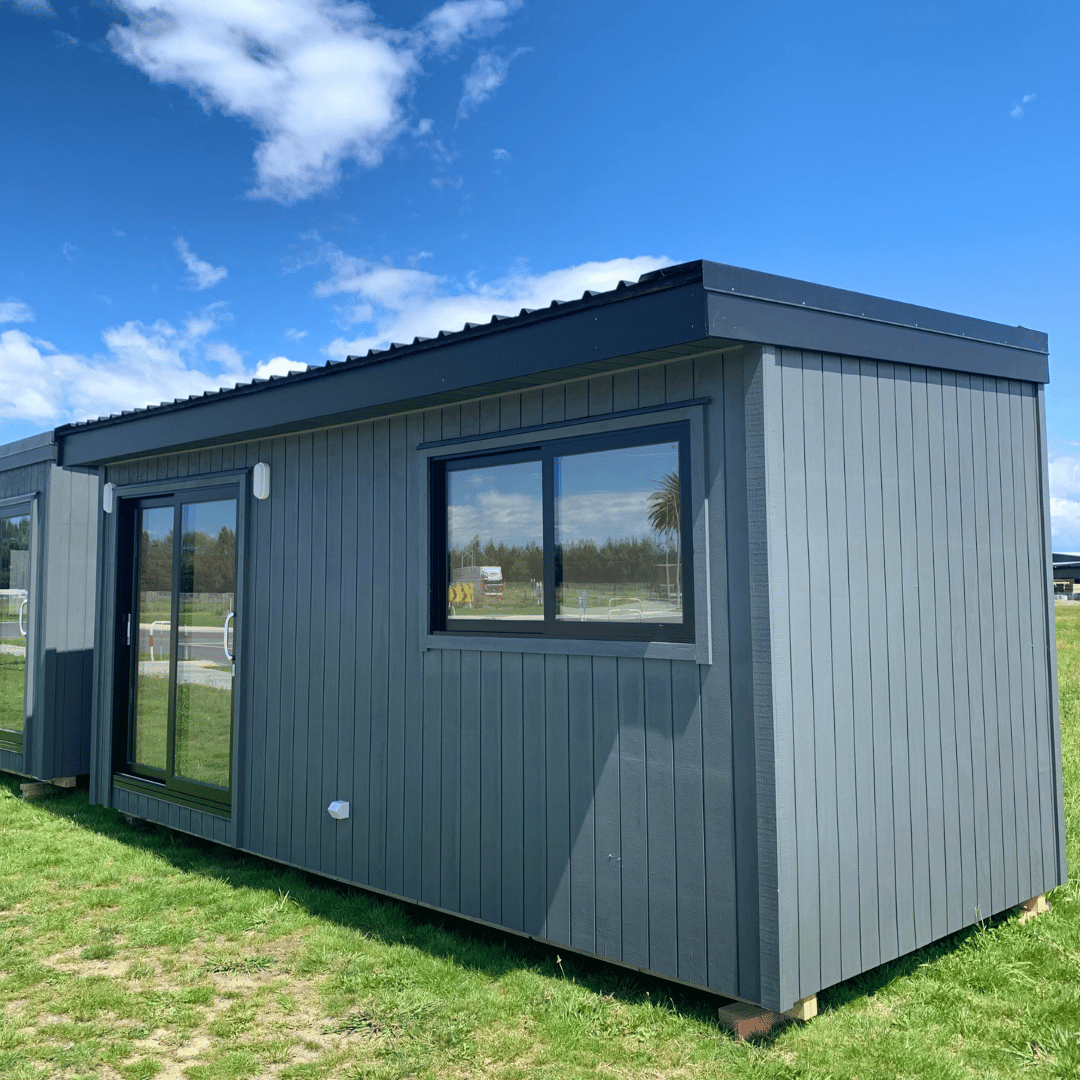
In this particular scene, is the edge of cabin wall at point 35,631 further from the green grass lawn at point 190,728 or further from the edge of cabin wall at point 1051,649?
the edge of cabin wall at point 1051,649

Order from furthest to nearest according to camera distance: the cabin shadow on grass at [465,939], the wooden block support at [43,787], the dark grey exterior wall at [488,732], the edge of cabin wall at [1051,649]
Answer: the wooden block support at [43,787] → the edge of cabin wall at [1051,649] → the cabin shadow on grass at [465,939] → the dark grey exterior wall at [488,732]

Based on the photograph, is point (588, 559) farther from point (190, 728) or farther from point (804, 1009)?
point (190, 728)

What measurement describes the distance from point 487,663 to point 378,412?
4.56ft

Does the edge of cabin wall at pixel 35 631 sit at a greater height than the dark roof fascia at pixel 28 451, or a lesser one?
lesser

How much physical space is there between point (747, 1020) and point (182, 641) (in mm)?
4261

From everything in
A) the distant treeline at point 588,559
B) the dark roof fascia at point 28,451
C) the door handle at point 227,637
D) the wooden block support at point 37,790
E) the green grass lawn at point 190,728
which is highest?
the dark roof fascia at point 28,451

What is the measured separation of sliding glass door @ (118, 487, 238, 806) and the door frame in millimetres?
16

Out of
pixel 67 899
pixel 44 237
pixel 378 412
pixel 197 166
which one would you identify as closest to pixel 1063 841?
pixel 378 412

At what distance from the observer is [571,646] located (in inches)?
135

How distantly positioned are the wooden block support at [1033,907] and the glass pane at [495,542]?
8.80ft

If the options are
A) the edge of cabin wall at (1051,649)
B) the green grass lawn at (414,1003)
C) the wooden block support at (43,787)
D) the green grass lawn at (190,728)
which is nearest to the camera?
the green grass lawn at (414,1003)

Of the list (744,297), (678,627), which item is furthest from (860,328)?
(678,627)

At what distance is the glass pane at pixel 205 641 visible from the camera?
5316 mm

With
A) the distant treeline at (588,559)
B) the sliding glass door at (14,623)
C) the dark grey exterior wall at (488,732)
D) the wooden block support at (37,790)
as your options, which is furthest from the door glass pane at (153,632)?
the distant treeline at (588,559)
